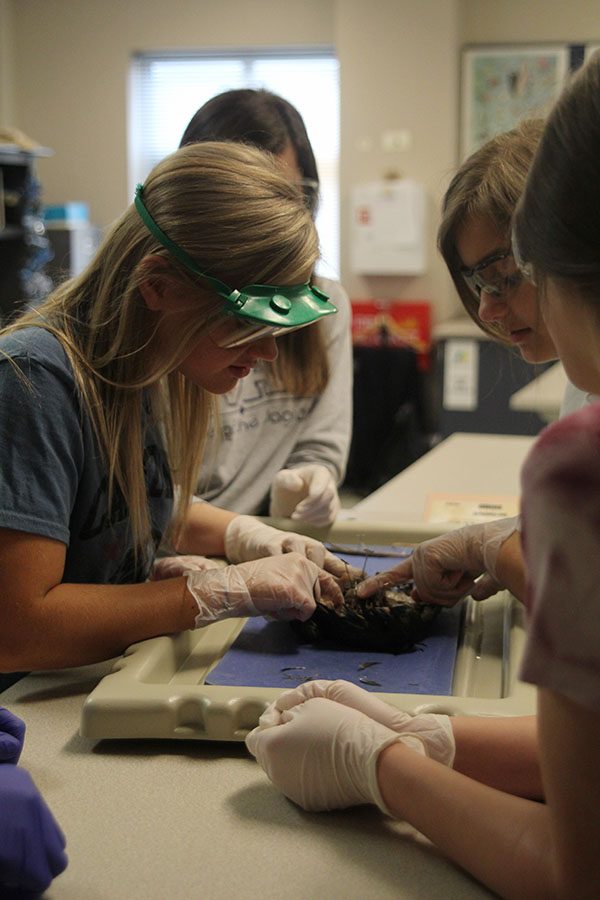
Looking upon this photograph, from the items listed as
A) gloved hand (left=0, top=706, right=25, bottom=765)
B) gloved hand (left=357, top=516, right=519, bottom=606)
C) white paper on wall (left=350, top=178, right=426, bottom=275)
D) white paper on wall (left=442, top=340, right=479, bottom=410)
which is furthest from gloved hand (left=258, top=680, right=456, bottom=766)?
white paper on wall (left=350, top=178, right=426, bottom=275)

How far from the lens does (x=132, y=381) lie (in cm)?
140

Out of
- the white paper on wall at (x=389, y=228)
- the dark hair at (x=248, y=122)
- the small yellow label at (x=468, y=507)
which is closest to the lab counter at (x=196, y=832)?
the small yellow label at (x=468, y=507)

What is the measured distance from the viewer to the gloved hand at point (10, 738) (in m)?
0.94

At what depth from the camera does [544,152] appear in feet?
2.67

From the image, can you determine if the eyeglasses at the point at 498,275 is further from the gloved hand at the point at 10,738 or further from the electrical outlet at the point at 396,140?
the electrical outlet at the point at 396,140

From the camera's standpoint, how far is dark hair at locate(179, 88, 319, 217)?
6.72 ft

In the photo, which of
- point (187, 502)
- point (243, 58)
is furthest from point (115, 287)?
Answer: point (243, 58)

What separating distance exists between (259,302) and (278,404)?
3.06 ft

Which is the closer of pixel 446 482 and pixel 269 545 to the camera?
pixel 269 545

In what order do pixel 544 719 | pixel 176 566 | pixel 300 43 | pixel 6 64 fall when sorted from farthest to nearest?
pixel 6 64, pixel 300 43, pixel 176 566, pixel 544 719

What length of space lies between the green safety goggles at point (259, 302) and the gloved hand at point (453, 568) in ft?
1.28

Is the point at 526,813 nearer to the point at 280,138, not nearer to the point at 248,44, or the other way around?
the point at 280,138

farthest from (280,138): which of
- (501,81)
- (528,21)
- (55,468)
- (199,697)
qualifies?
(528,21)

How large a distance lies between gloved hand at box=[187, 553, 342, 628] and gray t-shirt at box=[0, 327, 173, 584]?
5.6 inches
